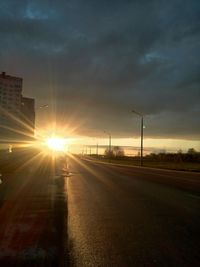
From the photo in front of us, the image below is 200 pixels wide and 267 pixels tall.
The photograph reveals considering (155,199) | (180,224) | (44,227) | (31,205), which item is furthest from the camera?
(155,199)

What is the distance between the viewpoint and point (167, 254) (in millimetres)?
6391

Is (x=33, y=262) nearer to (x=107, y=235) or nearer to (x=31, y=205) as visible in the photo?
(x=107, y=235)

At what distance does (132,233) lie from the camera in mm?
8148

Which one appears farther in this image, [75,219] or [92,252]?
[75,219]

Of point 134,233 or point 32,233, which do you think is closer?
point 32,233

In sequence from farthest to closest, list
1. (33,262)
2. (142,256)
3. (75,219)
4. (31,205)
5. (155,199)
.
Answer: (155,199), (31,205), (75,219), (142,256), (33,262)

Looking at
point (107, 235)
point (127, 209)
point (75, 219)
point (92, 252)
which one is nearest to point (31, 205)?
point (75, 219)

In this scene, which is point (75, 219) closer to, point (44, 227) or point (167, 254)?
point (44, 227)

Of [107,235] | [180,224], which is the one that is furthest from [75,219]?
[180,224]

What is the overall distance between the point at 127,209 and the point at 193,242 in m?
4.74

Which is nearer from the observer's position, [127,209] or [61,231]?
[61,231]

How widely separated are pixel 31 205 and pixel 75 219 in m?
2.41

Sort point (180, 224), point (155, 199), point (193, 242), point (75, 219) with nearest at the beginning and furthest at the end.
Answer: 1. point (193, 242)
2. point (180, 224)
3. point (75, 219)
4. point (155, 199)

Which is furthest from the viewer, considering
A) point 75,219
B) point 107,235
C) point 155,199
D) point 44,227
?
point 155,199
